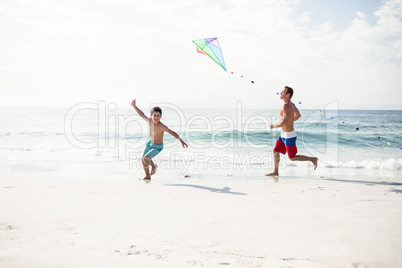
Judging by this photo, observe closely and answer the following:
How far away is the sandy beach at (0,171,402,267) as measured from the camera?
7.09 ft

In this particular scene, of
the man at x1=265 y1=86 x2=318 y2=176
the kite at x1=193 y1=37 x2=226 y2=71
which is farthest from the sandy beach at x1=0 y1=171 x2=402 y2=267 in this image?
the kite at x1=193 y1=37 x2=226 y2=71

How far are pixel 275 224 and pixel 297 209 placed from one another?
69cm

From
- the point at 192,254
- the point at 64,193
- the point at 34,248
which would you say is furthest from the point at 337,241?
the point at 64,193

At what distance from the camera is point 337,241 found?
246 centimetres

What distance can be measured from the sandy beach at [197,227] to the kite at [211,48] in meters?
4.01

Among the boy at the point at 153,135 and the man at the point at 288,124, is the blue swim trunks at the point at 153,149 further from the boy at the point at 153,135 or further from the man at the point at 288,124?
the man at the point at 288,124

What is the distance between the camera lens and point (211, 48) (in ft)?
23.7

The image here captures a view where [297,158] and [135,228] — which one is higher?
[297,158]

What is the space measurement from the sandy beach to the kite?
4.01 m

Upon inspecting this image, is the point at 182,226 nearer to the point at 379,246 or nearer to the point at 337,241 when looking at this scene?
the point at 337,241

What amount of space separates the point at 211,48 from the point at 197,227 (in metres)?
5.62

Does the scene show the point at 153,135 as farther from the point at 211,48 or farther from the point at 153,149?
the point at 211,48

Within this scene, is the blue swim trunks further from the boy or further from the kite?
the kite

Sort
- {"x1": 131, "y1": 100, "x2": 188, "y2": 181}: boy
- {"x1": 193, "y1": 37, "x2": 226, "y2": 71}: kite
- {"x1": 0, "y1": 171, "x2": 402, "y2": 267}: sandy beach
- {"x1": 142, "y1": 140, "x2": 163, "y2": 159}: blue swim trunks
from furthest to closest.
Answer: {"x1": 193, "y1": 37, "x2": 226, "y2": 71}: kite, {"x1": 142, "y1": 140, "x2": 163, "y2": 159}: blue swim trunks, {"x1": 131, "y1": 100, "x2": 188, "y2": 181}: boy, {"x1": 0, "y1": 171, "x2": 402, "y2": 267}: sandy beach
